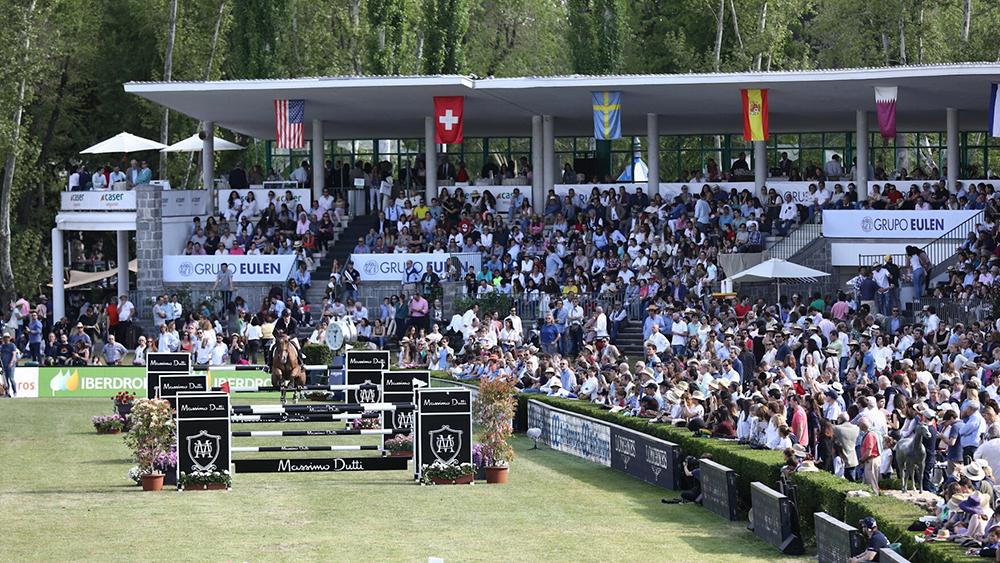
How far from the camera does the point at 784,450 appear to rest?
22.2 m

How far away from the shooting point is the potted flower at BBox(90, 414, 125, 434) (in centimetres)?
3198

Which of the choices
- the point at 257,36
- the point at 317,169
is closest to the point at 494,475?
the point at 317,169

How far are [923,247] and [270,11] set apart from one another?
25.8 metres

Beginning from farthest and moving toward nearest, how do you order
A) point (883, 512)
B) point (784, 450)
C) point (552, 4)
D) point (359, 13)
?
1. point (552, 4)
2. point (359, 13)
3. point (784, 450)
4. point (883, 512)

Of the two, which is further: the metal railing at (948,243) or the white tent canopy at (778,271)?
the metal railing at (948,243)

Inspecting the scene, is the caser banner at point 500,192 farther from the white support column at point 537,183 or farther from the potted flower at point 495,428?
the potted flower at point 495,428

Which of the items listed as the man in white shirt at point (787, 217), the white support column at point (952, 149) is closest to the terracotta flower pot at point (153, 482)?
the man in white shirt at point (787, 217)

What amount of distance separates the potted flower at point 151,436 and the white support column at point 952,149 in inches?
1024

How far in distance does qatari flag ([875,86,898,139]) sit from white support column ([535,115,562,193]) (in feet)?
32.5

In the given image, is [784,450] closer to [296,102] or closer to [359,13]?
[296,102]

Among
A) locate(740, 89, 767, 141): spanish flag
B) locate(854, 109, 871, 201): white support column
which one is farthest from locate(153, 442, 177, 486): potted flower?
locate(854, 109, 871, 201): white support column

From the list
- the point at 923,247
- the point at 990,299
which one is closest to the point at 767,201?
the point at 923,247

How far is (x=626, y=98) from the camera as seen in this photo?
153 ft

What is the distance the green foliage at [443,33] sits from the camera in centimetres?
5656
